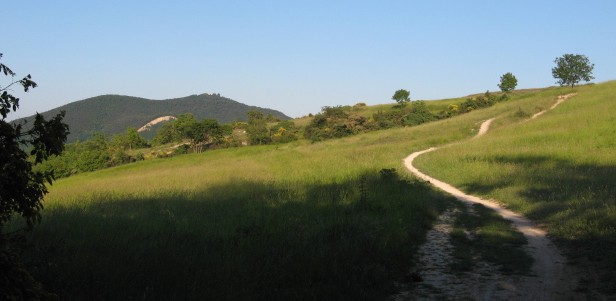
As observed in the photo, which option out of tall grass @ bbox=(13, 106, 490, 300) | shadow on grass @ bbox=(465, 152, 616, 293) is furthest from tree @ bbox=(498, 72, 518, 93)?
tall grass @ bbox=(13, 106, 490, 300)

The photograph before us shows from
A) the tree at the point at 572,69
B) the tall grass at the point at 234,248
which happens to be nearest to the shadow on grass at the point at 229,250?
the tall grass at the point at 234,248

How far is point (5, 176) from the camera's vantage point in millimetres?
3359

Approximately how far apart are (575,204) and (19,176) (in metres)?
13.1

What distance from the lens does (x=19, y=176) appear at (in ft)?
11.3

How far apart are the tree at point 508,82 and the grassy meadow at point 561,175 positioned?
178ft

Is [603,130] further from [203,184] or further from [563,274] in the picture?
[563,274]

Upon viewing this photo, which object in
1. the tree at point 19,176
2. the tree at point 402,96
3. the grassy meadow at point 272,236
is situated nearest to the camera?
the tree at point 19,176

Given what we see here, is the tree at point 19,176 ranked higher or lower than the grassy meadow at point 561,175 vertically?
higher

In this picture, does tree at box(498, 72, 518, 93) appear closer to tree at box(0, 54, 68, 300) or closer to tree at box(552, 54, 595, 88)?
tree at box(552, 54, 595, 88)

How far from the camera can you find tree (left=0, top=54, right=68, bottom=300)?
121 inches

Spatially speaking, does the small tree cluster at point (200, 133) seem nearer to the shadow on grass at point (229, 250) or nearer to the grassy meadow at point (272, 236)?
the grassy meadow at point (272, 236)

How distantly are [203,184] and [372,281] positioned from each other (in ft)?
55.1

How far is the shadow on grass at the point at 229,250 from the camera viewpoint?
6062 millimetres

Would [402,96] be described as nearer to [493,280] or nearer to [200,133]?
[200,133]
